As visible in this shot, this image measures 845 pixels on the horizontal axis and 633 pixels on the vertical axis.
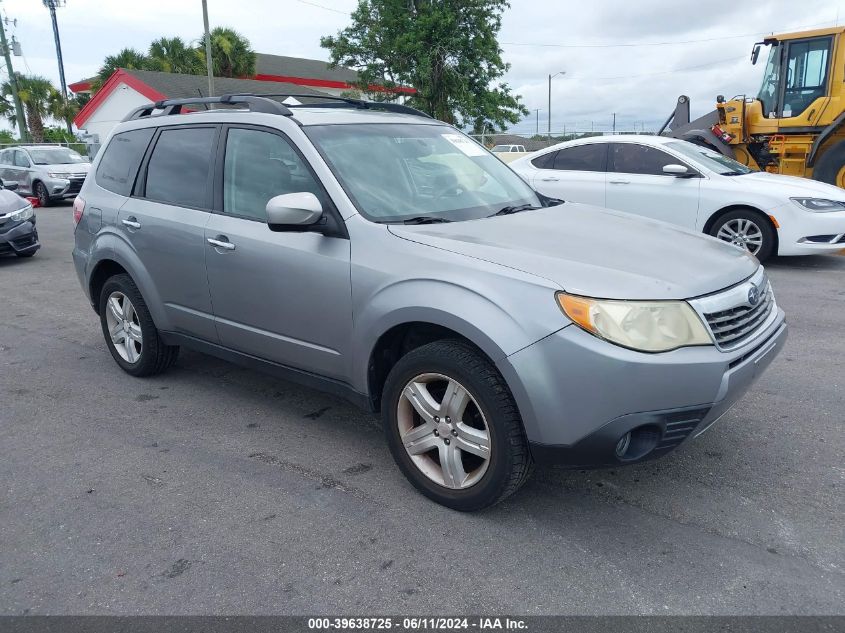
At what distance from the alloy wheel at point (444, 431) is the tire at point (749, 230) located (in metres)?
6.32

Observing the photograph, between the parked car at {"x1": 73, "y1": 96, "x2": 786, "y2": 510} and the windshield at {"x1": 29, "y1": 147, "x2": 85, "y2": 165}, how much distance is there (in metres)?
16.5

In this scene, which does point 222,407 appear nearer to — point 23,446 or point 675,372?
point 23,446

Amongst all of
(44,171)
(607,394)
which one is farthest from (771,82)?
(44,171)

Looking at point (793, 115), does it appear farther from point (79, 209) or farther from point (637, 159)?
point (79, 209)

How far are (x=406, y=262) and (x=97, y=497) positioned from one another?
6.09 feet

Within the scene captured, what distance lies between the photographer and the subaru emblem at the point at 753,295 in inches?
123

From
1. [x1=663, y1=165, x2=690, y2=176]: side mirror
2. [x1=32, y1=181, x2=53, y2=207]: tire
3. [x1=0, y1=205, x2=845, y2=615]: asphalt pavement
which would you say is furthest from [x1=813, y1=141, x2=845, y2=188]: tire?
[x1=32, y1=181, x2=53, y2=207]: tire

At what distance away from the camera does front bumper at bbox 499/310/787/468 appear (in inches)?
104

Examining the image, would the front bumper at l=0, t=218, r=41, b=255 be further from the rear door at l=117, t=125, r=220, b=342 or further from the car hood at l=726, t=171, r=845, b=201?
the car hood at l=726, t=171, r=845, b=201

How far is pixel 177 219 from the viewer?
169 inches

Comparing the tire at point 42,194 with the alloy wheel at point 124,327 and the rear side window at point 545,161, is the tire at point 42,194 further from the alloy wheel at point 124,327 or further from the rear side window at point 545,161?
the alloy wheel at point 124,327

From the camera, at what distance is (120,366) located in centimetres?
514

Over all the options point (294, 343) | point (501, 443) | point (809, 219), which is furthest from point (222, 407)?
point (809, 219)

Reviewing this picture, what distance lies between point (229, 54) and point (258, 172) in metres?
39.1
